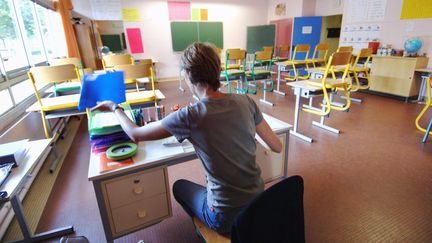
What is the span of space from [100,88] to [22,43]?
2833mm

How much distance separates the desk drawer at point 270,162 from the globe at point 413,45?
4718mm

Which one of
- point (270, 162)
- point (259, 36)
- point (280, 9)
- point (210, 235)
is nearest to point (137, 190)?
point (210, 235)

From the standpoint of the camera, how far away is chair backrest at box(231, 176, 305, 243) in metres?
0.68

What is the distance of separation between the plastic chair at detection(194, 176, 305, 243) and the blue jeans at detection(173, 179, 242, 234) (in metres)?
0.24

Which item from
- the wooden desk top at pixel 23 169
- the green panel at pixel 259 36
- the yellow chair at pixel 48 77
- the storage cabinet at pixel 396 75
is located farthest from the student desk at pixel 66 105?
the green panel at pixel 259 36

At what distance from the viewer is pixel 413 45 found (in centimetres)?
459

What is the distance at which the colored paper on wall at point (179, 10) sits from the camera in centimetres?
700

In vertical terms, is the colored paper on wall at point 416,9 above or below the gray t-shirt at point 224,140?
above

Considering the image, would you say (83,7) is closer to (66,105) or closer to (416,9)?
(66,105)

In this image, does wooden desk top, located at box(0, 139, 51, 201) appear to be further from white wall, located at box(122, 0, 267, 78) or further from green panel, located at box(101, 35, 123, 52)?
white wall, located at box(122, 0, 267, 78)

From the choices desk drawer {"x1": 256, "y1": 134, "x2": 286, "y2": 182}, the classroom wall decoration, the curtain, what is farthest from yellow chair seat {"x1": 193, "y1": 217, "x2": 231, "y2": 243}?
the classroom wall decoration

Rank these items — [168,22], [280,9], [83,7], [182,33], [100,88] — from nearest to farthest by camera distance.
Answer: [100,88] < [83,7] < [168,22] < [182,33] < [280,9]

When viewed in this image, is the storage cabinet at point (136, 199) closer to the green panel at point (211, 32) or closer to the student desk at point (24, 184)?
the student desk at point (24, 184)

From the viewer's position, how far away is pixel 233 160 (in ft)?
3.09
